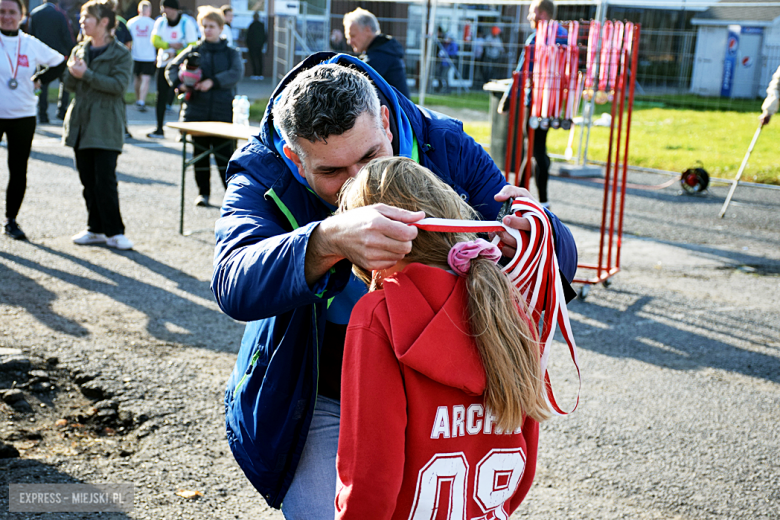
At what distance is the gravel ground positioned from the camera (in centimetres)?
330

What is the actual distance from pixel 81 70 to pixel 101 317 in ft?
8.25

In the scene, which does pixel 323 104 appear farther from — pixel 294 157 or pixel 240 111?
pixel 240 111

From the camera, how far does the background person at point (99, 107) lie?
6.60 m

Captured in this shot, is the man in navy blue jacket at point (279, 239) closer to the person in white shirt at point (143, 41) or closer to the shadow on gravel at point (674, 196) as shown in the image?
the shadow on gravel at point (674, 196)

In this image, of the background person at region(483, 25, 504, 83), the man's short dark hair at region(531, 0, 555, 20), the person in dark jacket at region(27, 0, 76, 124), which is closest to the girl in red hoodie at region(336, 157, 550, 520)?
the man's short dark hair at region(531, 0, 555, 20)

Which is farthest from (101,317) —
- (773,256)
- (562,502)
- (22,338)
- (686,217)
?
(686,217)

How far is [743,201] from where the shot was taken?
10.4 metres

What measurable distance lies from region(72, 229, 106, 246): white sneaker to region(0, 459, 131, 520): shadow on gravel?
396 cm

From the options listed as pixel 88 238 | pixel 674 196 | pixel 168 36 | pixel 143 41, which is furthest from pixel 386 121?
pixel 143 41

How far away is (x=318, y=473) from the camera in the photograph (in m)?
2.02

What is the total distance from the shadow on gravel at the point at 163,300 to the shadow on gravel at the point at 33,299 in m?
0.24

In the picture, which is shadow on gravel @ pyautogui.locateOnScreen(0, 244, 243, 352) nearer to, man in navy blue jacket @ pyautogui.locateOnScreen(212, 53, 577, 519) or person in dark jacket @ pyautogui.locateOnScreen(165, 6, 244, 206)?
person in dark jacket @ pyautogui.locateOnScreen(165, 6, 244, 206)

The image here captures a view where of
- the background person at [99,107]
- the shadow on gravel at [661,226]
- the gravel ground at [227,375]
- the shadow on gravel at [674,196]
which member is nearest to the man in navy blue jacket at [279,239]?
the gravel ground at [227,375]

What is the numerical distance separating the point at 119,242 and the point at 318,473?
533 centimetres
